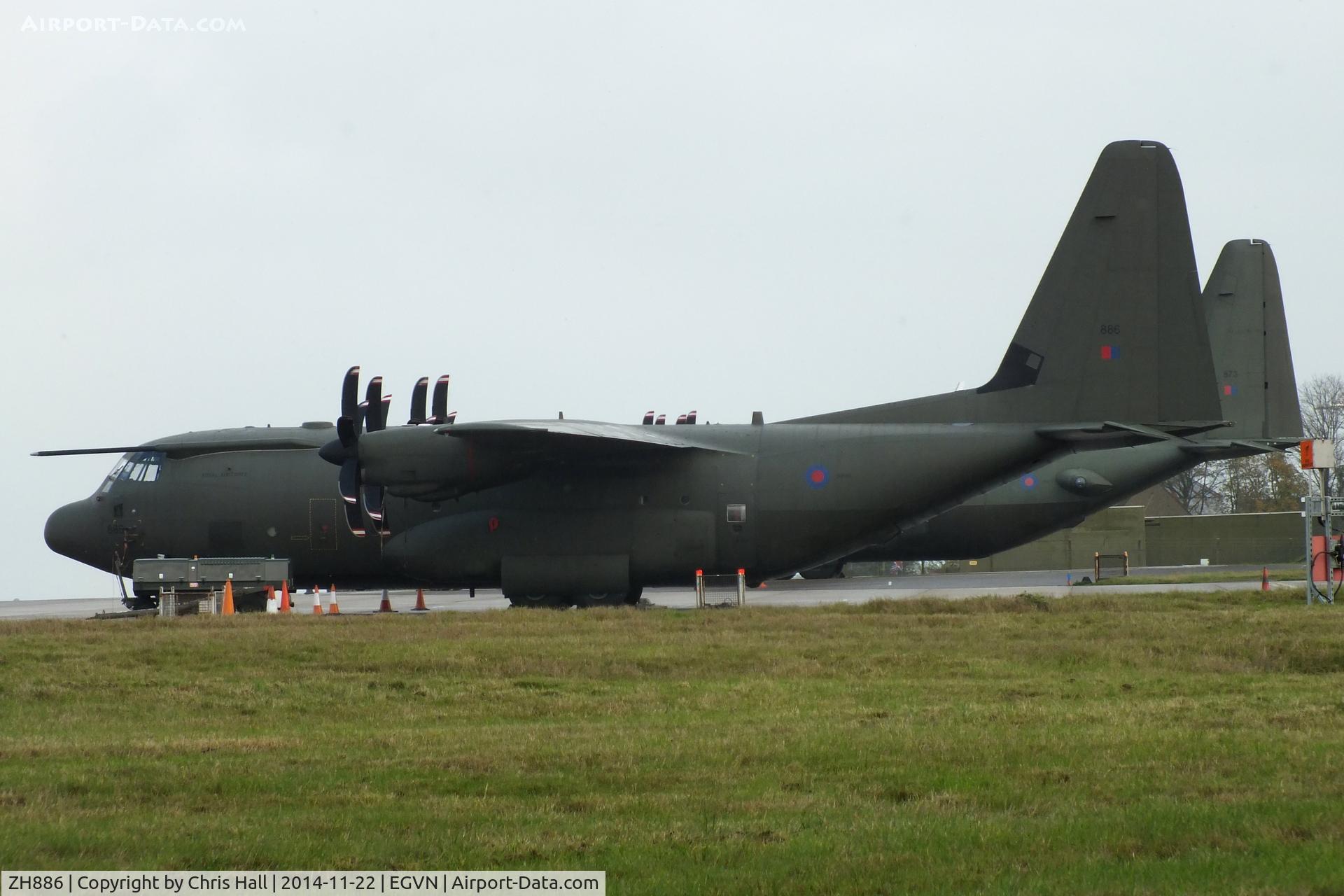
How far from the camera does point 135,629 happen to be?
850 inches

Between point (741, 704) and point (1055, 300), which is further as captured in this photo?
point (1055, 300)

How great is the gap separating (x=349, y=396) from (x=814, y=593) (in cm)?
1666

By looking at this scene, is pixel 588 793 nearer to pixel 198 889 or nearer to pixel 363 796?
pixel 363 796

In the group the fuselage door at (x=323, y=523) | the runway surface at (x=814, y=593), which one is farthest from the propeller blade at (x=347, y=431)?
the runway surface at (x=814, y=593)

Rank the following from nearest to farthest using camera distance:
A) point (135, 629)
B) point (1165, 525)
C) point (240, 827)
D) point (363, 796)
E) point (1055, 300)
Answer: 1. point (240, 827)
2. point (363, 796)
3. point (135, 629)
4. point (1055, 300)
5. point (1165, 525)

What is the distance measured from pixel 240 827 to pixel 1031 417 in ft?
68.1

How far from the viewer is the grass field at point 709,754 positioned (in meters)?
7.56

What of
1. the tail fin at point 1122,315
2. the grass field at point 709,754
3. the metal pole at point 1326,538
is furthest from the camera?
the tail fin at point 1122,315

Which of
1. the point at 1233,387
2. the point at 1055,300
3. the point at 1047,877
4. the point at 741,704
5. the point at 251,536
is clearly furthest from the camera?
the point at 1233,387

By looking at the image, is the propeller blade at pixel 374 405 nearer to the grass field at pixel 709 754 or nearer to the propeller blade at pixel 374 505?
the propeller blade at pixel 374 505

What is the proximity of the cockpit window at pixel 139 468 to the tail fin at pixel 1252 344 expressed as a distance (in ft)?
92.7

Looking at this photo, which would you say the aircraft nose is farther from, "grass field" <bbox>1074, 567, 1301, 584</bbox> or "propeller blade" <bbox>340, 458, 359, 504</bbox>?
"grass field" <bbox>1074, 567, 1301, 584</bbox>

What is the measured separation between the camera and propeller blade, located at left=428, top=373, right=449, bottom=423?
98.2 feet

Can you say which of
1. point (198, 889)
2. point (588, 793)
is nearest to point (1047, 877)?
point (588, 793)
